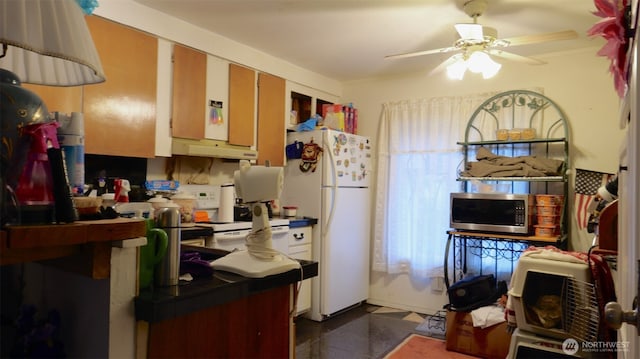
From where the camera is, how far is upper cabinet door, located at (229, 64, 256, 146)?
3.30 meters

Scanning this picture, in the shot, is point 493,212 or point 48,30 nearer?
point 48,30

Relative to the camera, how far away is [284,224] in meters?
3.33

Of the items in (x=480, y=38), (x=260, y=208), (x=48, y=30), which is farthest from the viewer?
(x=480, y=38)

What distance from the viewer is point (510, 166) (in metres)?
3.22

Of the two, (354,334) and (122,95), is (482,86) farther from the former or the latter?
(122,95)

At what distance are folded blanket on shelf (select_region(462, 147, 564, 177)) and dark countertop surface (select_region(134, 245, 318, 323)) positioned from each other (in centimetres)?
248

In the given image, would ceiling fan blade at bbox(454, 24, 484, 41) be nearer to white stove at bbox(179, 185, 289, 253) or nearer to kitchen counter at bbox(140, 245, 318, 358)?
kitchen counter at bbox(140, 245, 318, 358)

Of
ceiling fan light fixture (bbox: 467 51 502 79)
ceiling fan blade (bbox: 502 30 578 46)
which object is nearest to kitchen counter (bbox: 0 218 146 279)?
ceiling fan light fixture (bbox: 467 51 502 79)

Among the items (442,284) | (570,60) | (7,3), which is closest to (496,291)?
(442,284)

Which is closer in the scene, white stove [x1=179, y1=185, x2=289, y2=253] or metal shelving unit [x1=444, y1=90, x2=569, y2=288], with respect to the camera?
white stove [x1=179, y1=185, x2=289, y2=253]

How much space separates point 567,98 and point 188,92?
308 centimetres

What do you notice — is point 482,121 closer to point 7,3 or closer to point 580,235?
point 580,235

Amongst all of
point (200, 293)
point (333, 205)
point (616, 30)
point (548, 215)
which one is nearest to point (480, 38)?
point (616, 30)

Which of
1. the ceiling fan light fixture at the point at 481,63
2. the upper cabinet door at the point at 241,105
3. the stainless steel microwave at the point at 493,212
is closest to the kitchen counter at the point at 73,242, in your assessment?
the ceiling fan light fixture at the point at 481,63
